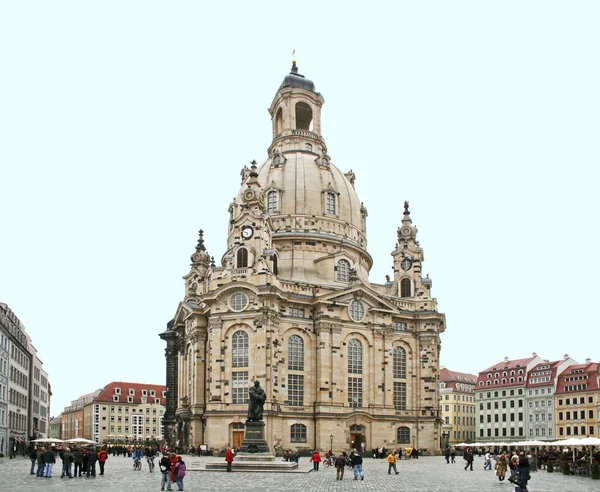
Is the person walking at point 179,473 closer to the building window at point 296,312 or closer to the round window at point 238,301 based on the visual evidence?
the round window at point 238,301

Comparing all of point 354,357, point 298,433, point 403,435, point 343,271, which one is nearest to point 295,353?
point 354,357

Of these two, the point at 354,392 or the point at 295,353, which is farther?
the point at 354,392

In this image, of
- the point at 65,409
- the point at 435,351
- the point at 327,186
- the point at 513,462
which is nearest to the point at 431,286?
the point at 435,351

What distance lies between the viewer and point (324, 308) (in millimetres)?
79812

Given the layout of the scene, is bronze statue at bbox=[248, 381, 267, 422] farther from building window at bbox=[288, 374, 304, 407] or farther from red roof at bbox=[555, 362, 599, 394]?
red roof at bbox=[555, 362, 599, 394]

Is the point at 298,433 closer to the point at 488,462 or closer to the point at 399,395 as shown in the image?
the point at 399,395

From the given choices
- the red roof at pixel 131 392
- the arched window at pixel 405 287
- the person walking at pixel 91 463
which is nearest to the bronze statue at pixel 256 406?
the person walking at pixel 91 463

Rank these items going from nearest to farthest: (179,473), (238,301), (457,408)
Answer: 1. (179,473)
2. (238,301)
3. (457,408)

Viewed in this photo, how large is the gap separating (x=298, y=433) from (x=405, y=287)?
79.2 feet

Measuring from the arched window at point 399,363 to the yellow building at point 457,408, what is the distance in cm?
5026

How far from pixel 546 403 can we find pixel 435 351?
3763cm

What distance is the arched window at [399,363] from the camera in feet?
280

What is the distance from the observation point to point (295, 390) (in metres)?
78.3

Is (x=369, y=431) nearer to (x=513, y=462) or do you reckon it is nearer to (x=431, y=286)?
(x=431, y=286)
